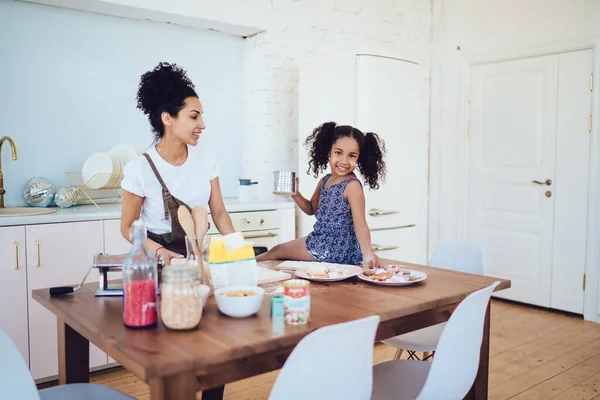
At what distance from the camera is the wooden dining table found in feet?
3.79

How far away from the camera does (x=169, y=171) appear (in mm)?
2107

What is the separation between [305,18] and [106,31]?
142cm

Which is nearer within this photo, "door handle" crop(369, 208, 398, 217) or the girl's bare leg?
the girl's bare leg

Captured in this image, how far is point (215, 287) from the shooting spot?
1.58 metres

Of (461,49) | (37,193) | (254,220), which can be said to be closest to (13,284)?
(37,193)

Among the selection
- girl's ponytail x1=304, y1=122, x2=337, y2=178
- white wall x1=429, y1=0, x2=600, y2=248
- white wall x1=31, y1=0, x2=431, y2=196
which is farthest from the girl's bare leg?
white wall x1=429, y1=0, x2=600, y2=248

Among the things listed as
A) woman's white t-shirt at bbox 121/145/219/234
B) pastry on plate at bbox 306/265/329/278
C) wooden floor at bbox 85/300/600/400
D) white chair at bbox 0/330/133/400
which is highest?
woman's white t-shirt at bbox 121/145/219/234

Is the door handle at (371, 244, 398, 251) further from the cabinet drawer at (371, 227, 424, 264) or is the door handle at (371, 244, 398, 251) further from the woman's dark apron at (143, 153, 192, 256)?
the woman's dark apron at (143, 153, 192, 256)

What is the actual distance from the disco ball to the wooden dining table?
1.53 meters

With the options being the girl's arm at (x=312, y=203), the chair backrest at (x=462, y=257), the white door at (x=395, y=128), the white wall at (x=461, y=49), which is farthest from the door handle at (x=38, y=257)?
the white wall at (x=461, y=49)

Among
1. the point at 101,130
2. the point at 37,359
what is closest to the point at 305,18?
the point at 101,130

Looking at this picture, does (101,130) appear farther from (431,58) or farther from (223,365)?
(431,58)

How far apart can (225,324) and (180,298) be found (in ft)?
0.50

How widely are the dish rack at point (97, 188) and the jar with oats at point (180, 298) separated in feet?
6.00
